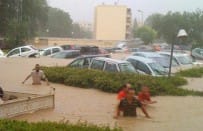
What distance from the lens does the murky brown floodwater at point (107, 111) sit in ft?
54.1

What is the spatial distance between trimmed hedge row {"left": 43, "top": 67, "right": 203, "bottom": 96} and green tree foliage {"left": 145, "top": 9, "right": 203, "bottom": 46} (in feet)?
177

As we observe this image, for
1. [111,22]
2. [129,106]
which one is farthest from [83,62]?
[111,22]

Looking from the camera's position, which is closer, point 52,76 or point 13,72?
point 52,76

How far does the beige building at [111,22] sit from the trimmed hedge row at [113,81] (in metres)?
103

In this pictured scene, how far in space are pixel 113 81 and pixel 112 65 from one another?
9.38 ft

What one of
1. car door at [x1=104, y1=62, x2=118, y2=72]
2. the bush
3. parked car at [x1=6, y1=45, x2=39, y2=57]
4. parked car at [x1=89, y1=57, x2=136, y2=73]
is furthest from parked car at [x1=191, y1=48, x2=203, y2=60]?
car door at [x1=104, y1=62, x2=118, y2=72]

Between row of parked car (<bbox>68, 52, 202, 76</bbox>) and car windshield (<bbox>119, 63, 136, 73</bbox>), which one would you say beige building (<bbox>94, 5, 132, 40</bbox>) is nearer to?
row of parked car (<bbox>68, 52, 202, 76</bbox>)

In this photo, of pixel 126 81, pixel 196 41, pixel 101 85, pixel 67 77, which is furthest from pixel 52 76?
pixel 196 41

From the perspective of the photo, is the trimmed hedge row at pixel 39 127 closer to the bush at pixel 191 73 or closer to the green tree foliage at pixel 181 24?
the bush at pixel 191 73

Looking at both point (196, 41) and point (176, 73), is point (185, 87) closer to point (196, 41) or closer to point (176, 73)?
point (176, 73)

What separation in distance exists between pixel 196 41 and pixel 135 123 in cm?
6572

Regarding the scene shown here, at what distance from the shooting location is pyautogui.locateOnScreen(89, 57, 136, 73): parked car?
85.9ft

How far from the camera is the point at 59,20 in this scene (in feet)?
418

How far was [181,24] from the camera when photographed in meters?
87.2
